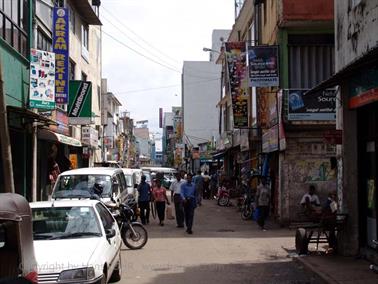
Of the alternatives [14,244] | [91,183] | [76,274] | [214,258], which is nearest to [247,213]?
[91,183]

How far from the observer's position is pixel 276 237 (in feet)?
58.2

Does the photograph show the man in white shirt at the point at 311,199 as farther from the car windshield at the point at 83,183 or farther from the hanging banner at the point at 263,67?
the car windshield at the point at 83,183

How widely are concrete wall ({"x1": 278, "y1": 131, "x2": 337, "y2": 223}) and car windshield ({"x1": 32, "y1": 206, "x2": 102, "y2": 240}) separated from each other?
12232 mm

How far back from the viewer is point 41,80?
19.5 m

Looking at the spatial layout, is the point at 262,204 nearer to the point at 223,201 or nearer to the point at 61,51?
the point at 61,51

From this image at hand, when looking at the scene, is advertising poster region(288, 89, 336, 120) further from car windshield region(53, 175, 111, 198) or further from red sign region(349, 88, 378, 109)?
red sign region(349, 88, 378, 109)

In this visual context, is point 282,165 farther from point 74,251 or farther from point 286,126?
point 74,251

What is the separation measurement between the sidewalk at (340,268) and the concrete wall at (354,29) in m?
4.07

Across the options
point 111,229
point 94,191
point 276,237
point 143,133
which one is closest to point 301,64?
point 276,237

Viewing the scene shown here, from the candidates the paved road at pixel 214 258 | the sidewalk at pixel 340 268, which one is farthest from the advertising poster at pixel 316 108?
the sidewalk at pixel 340 268

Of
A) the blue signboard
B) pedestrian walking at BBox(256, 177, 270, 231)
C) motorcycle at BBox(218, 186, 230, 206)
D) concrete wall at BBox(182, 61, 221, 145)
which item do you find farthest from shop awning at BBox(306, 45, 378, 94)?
concrete wall at BBox(182, 61, 221, 145)

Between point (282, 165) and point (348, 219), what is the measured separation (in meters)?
8.33

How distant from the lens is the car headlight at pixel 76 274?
7.82m

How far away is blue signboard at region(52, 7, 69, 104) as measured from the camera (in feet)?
73.9
